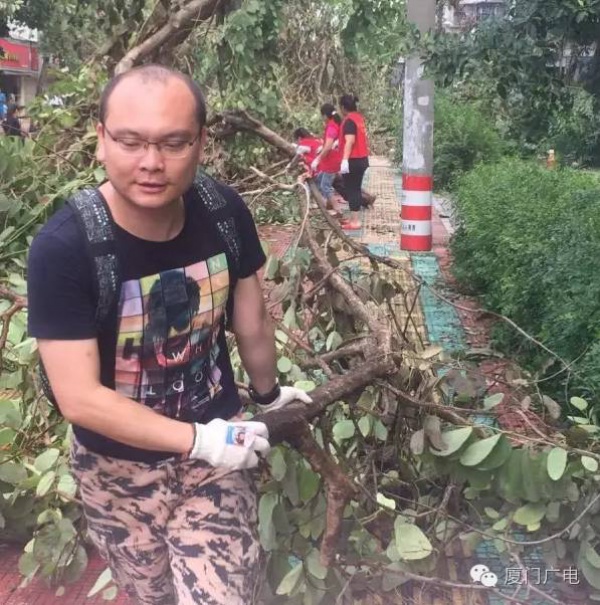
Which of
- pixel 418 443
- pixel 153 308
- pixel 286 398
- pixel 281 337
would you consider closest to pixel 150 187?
pixel 153 308

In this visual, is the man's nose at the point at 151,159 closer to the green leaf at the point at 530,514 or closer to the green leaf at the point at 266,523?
the green leaf at the point at 266,523

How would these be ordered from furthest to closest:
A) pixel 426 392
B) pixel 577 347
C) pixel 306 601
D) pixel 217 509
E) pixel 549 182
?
pixel 549 182, pixel 577 347, pixel 426 392, pixel 306 601, pixel 217 509

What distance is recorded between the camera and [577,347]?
13.3 feet

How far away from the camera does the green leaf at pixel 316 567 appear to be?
252 centimetres

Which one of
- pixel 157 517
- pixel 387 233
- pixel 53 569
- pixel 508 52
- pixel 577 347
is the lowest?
pixel 387 233

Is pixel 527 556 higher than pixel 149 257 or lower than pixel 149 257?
lower

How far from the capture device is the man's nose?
5.45ft

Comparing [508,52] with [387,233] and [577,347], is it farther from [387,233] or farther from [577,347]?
[387,233]

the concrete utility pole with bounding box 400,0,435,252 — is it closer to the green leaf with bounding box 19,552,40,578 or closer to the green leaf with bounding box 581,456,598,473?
the green leaf with bounding box 581,456,598,473

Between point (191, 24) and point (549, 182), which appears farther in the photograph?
point (191, 24)

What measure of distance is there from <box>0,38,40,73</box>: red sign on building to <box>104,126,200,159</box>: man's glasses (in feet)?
106

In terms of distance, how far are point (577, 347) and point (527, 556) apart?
55.7 inches

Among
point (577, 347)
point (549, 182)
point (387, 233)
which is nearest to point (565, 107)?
point (577, 347)

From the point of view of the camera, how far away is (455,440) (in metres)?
2.63
